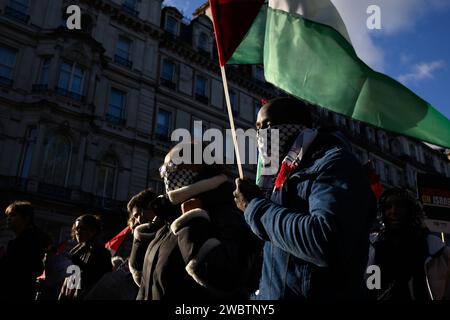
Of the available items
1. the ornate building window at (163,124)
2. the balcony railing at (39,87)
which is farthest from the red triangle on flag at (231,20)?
the ornate building window at (163,124)

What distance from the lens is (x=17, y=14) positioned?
57.6 feet

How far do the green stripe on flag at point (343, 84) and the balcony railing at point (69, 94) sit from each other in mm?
16242

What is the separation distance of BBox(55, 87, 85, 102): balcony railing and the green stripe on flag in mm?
16242

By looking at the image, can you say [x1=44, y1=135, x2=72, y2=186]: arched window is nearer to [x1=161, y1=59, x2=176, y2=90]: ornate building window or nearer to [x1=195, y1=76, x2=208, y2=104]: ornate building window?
[x1=161, y1=59, x2=176, y2=90]: ornate building window

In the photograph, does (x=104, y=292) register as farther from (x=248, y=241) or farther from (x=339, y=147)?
(x=339, y=147)

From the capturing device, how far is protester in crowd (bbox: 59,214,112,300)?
416cm

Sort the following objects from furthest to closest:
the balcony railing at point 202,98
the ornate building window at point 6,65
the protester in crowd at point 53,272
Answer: the balcony railing at point 202,98
the ornate building window at point 6,65
the protester in crowd at point 53,272

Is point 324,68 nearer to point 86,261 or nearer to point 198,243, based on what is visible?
point 198,243

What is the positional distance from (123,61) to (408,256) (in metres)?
20.0

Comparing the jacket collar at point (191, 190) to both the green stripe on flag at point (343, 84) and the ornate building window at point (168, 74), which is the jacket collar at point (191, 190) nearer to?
the green stripe on flag at point (343, 84)

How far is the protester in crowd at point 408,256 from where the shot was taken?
9.56 ft

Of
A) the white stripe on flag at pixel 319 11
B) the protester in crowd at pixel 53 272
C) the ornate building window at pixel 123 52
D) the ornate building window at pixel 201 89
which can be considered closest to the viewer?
the white stripe on flag at pixel 319 11
